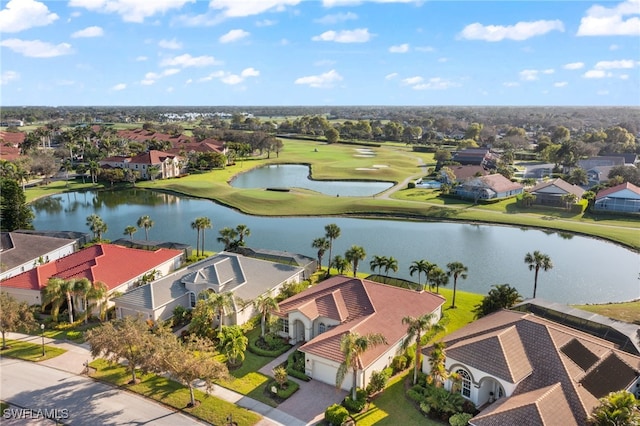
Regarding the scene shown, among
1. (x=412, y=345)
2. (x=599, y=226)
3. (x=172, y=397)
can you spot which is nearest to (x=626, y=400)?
(x=412, y=345)

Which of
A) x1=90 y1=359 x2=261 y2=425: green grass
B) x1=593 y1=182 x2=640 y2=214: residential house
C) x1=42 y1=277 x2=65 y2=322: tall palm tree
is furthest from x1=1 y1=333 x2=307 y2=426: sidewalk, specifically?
x1=593 y1=182 x2=640 y2=214: residential house

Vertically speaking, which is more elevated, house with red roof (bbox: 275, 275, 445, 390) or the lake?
house with red roof (bbox: 275, 275, 445, 390)

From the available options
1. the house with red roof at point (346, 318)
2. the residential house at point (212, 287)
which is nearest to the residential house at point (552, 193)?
the house with red roof at point (346, 318)

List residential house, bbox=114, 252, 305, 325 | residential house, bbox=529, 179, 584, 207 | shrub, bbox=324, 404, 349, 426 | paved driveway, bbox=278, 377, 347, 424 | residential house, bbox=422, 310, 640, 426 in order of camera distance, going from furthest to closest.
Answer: residential house, bbox=529, 179, 584, 207, residential house, bbox=114, 252, 305, 325, paved driveway, bbox=278, 377, 347, 424, shrub, bbox=324, 404, 349, 426, residential house, bbox=422, 310, 640, 426

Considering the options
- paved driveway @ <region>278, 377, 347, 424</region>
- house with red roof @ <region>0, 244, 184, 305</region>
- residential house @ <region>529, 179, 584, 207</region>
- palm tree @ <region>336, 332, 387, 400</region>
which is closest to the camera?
paved driveway @ <region>278, 377, 347, 424</region>

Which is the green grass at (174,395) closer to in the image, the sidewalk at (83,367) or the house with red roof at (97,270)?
the sidewalk at (83,367)

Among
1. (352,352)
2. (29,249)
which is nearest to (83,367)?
(352,352)

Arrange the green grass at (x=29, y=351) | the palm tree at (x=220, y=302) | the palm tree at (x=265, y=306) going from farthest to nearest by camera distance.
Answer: the palm tree at (x=265, y=306), the palm tree at (x=220, y=302), the green grass at (x=29, y=351)

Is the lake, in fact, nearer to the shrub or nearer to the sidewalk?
the shrub
